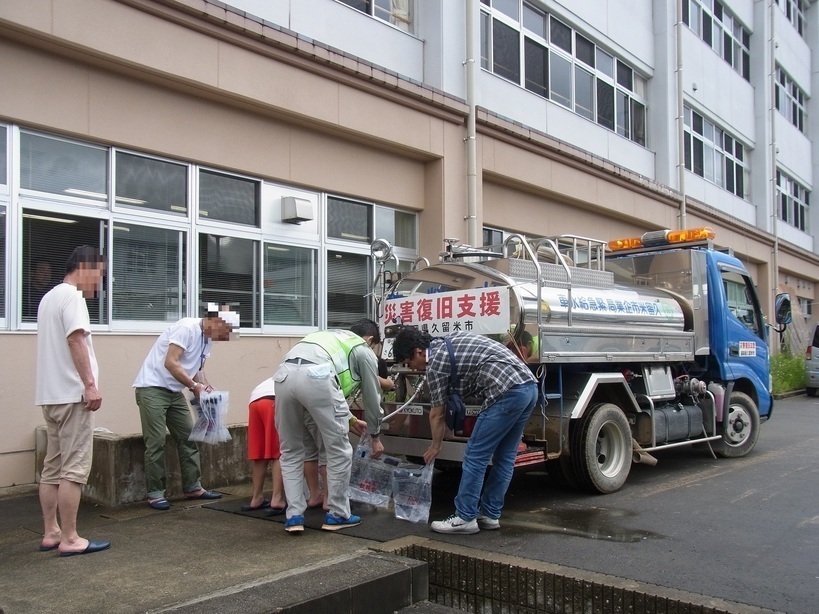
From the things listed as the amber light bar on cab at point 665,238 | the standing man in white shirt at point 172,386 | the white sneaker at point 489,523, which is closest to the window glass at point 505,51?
the amber light bar on cab at point 665,238

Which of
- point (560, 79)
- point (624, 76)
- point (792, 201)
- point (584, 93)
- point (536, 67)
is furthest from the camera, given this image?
point (792, 201)

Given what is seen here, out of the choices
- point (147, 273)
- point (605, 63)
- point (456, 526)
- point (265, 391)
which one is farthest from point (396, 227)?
point (605, 63)

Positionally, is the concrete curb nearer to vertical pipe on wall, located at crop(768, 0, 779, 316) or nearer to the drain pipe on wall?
the drain pipe on wall

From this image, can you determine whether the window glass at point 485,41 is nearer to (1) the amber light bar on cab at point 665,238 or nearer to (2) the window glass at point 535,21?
(2) the window glass at point 535,21

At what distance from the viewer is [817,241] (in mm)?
28578

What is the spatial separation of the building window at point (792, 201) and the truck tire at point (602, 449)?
20.8m

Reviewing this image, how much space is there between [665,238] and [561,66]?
692 centimetres

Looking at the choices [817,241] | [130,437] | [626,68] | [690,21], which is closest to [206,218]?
[130,437]

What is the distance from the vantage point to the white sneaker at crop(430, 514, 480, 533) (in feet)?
17.7

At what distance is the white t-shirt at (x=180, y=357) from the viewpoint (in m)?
6.23

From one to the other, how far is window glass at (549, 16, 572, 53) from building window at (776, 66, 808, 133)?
14.0 metres

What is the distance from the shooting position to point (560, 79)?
15.1 metres

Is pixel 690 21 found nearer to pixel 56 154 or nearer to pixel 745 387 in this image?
pixel 745 387

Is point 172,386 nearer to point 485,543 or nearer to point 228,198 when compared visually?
point 485,543
